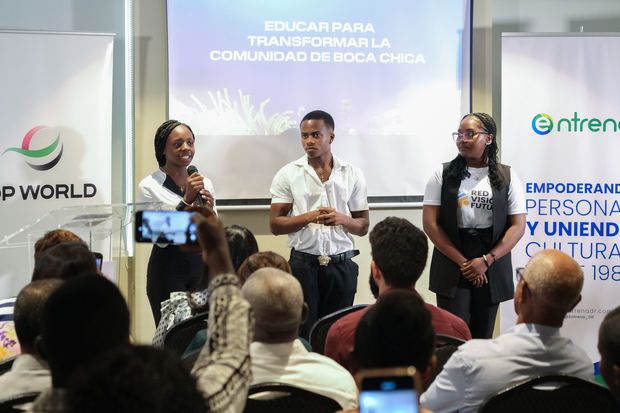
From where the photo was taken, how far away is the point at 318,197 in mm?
4445

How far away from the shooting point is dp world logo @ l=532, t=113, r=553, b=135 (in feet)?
17.2

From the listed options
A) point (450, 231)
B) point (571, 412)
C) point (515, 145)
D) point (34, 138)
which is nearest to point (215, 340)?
point (571, 412)

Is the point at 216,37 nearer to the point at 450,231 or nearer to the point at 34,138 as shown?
the point at 34,138

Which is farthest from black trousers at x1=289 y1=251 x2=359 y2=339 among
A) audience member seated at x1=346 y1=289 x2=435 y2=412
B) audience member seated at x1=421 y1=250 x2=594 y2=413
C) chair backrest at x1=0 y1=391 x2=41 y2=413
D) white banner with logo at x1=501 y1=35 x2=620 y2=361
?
audience member seated at x1=346 y1=289 x2=435 y2=412

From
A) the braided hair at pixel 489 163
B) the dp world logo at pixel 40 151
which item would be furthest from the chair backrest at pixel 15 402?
the dp world logo at pixel 40 151

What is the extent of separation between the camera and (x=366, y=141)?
17.6 feet

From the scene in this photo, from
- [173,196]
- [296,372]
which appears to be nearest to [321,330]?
[296,372]

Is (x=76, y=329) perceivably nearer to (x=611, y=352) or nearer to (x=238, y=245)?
(x=611, y=352)

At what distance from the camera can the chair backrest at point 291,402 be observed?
1827 millimetres

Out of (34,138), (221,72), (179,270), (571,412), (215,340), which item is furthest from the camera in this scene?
(221,72)

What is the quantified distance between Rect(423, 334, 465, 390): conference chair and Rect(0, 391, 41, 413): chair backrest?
49.2 inches

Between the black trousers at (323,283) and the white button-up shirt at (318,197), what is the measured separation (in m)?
0.09

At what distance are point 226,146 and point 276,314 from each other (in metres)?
3.37

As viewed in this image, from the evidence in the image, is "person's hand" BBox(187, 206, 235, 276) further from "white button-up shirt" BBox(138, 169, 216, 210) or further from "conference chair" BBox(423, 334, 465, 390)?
"white button-up shirt" BBox(138, 169, 216, 210)
